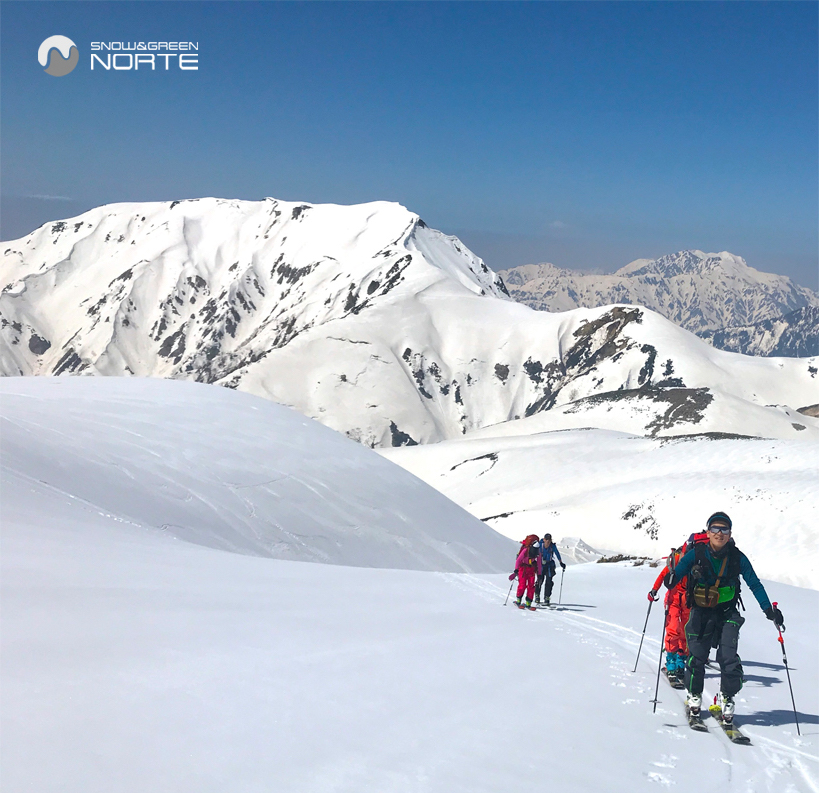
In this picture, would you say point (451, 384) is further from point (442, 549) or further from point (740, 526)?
point (442, 549)

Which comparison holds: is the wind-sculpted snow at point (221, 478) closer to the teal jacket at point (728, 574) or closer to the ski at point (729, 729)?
the teal jacket at point (728, 574)

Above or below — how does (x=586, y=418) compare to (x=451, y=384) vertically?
below

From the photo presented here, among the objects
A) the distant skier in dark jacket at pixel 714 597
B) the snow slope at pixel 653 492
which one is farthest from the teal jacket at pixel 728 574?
the snow slope at pixel 653 492

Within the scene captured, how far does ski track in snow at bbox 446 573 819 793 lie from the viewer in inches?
228

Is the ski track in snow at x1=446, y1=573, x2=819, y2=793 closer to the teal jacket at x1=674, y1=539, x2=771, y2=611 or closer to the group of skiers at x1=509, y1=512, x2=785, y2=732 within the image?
the group of skiers at x1=509, y1=512, x2=785, y2=732

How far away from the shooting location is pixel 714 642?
23.9ft

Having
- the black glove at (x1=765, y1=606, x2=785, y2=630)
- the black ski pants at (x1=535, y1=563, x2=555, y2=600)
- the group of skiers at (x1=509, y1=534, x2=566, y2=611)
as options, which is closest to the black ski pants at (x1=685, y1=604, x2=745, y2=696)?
the black glove at (x1=765, y1=606, x2=785, y2=630)

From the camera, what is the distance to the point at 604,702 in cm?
733

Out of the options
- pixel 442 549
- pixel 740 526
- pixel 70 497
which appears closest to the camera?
pixel 70 497

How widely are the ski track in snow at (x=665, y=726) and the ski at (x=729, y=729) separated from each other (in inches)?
2.0

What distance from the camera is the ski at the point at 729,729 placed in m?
6.57

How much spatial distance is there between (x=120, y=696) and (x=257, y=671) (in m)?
1.33

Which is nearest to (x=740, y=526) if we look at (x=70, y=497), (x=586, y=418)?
(x=70, y=497)

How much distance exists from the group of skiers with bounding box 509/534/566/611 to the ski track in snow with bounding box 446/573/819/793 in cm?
45
